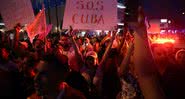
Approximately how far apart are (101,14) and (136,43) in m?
5.08

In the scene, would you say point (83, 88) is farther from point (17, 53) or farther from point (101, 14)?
point (17, 53)

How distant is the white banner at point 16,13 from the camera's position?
8.05 metres

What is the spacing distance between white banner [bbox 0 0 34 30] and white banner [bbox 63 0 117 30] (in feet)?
3.55

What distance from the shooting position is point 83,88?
15.3 ft

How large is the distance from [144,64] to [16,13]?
6.21 m

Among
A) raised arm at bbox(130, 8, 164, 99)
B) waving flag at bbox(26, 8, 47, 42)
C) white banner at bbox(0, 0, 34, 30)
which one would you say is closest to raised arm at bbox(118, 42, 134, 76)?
raised arm at bbox(130, 8, 164, 99)

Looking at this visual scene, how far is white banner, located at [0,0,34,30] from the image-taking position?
8047 mm

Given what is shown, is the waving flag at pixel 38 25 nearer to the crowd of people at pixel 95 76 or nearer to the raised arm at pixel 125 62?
the crowd of people at pixel 95 76

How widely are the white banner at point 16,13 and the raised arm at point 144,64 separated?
5.86 metres

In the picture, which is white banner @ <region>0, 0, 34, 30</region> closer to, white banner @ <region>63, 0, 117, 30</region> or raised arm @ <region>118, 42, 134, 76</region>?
white banner @ <region>63, 0, 117, 30</region>

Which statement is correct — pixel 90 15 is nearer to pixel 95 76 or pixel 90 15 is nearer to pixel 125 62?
pixel 95 76

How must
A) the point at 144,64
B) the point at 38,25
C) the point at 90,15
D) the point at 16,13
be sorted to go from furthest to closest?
the point at 38,25 < the point at 16,13 < the point at 90,15 < the point at 144,64

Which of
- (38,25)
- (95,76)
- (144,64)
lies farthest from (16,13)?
(144,64)

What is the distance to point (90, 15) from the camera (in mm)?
7441
